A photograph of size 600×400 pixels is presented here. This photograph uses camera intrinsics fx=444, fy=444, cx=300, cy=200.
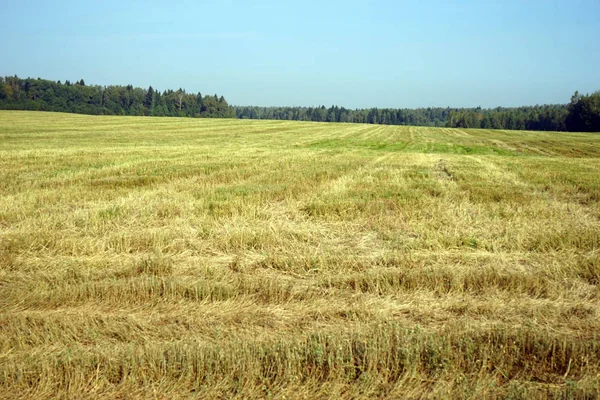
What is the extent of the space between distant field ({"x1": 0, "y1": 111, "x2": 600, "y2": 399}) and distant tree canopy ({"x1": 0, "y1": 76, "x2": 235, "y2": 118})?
406 feet

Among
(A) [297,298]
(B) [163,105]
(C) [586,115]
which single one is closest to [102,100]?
(B) [163,105]

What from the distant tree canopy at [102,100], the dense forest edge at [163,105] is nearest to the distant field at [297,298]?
the dense forest edge at [163,105]

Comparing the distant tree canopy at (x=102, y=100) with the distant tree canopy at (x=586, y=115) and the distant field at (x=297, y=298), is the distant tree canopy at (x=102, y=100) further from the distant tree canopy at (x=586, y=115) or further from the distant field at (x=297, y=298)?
the distant field at (x=297, y=298)

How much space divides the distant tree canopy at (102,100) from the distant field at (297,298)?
4870 inches

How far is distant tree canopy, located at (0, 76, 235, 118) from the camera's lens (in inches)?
5007

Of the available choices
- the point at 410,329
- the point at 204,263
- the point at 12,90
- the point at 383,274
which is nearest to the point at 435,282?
the point at 383,274

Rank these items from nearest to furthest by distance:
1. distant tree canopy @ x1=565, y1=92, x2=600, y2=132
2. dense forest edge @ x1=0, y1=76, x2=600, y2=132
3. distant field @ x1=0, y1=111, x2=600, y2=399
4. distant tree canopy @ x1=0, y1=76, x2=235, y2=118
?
distant field @ x1=0, y1=111, x2=600, y2=399 < distant tree canopy @ x1=565, y1=92, x2=600, y2=132 < dense forest edge @ x1=0, y1=76, x2=600, y2=132 < distant tree canopy @ x1=0, y1=76, x2=235, y2=118

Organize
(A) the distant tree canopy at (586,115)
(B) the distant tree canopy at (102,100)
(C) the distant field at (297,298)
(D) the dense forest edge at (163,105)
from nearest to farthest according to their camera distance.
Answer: (C) the distant field at (297,298) → (A) the distant tree canopy at (586,115) → (D) the dense forest edge at (163,105) → (B) the distant tree canopy at (102,100)

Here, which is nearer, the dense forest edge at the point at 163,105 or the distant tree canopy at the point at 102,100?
the dense forest edge at the point at 163,105

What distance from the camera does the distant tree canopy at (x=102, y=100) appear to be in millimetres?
127188

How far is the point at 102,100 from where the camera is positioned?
148000 mm

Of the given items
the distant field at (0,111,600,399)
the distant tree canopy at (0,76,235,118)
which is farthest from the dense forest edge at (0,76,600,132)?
the distant field at (0,111,600,399)

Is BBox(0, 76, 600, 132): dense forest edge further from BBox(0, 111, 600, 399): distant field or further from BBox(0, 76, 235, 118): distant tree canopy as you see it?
BBox(0, 111, 600, 399): distant field

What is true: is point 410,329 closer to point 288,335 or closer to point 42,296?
point 288,335
